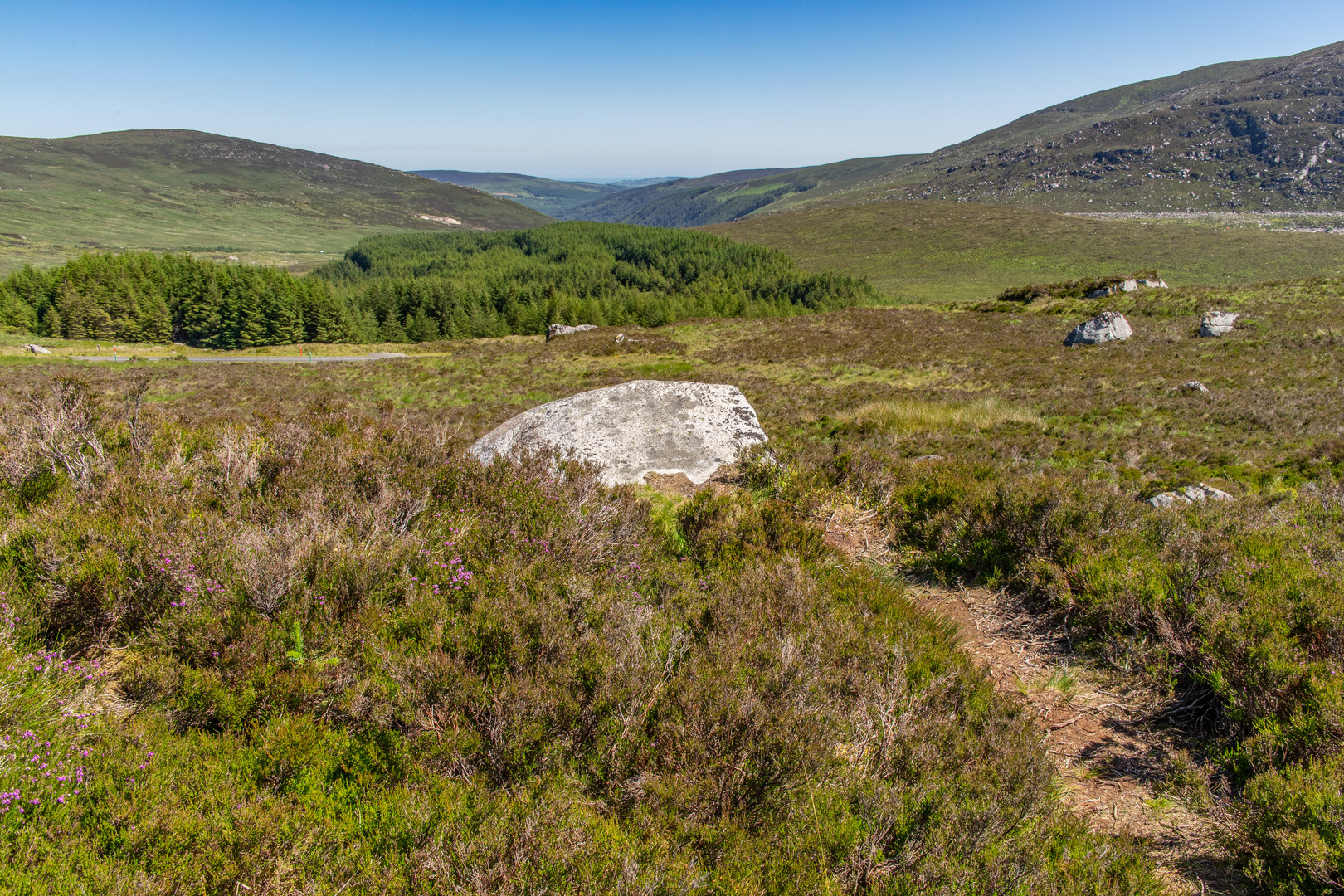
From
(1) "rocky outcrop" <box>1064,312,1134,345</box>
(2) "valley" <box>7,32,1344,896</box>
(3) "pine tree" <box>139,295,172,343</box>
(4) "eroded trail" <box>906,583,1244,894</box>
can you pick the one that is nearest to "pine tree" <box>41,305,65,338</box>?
(3) "pine tree" <box>139,295,172,343</box>

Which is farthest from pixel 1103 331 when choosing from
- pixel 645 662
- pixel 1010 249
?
pixel 1010 249

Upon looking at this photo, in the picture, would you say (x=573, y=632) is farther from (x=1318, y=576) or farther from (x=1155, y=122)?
(x=1155, y=122)

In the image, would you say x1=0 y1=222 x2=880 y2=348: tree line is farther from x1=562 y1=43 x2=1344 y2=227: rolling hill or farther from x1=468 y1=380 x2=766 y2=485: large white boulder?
x1=562 y1=43 x2=1344 y2=227: rolling hill

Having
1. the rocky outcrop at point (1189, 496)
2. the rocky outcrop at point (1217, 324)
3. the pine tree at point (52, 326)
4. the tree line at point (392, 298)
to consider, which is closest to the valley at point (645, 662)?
the rocky outcrop at point (1189, 496)

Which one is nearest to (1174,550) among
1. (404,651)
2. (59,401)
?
(404,651)

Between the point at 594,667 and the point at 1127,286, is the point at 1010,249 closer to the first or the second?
the point at 1127,286

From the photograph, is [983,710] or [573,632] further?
[573,632]

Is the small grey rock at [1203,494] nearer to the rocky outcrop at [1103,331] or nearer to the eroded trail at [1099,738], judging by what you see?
the eroded trail at [1099,738]

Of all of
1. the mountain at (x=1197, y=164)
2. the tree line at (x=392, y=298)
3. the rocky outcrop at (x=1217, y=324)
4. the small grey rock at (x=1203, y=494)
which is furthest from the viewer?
the mountain at (x=1197, y=164)
